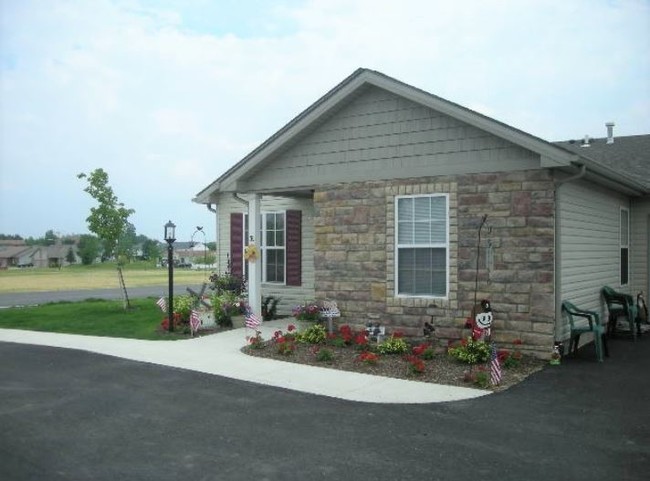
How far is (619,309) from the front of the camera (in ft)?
38.0

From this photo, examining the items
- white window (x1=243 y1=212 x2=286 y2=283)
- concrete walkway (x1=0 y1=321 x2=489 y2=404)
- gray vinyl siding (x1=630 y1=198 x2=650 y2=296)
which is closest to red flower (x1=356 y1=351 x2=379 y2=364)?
concrete walkway (x1=0 y1=321 x2=489 y2=404)

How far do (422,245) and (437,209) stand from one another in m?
0.66

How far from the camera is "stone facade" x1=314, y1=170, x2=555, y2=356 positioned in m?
9.02

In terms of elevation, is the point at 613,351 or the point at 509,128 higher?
the point at 509,128

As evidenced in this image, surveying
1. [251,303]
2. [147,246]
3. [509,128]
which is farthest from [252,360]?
[147,246]

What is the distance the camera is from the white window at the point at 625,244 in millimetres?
13266

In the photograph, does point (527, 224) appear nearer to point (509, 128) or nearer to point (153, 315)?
point (509, 128)

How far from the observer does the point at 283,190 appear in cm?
1182

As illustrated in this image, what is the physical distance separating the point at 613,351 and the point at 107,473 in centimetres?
851

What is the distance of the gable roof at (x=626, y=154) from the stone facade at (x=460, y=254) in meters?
4.62

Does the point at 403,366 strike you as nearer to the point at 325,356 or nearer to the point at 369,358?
the point at 369,358

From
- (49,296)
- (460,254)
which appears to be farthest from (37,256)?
(460,254)

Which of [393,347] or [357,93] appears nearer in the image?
[393,347]

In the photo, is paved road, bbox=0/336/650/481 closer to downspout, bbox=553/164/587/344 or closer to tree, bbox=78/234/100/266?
downspout, bbox=553/164/587/344
